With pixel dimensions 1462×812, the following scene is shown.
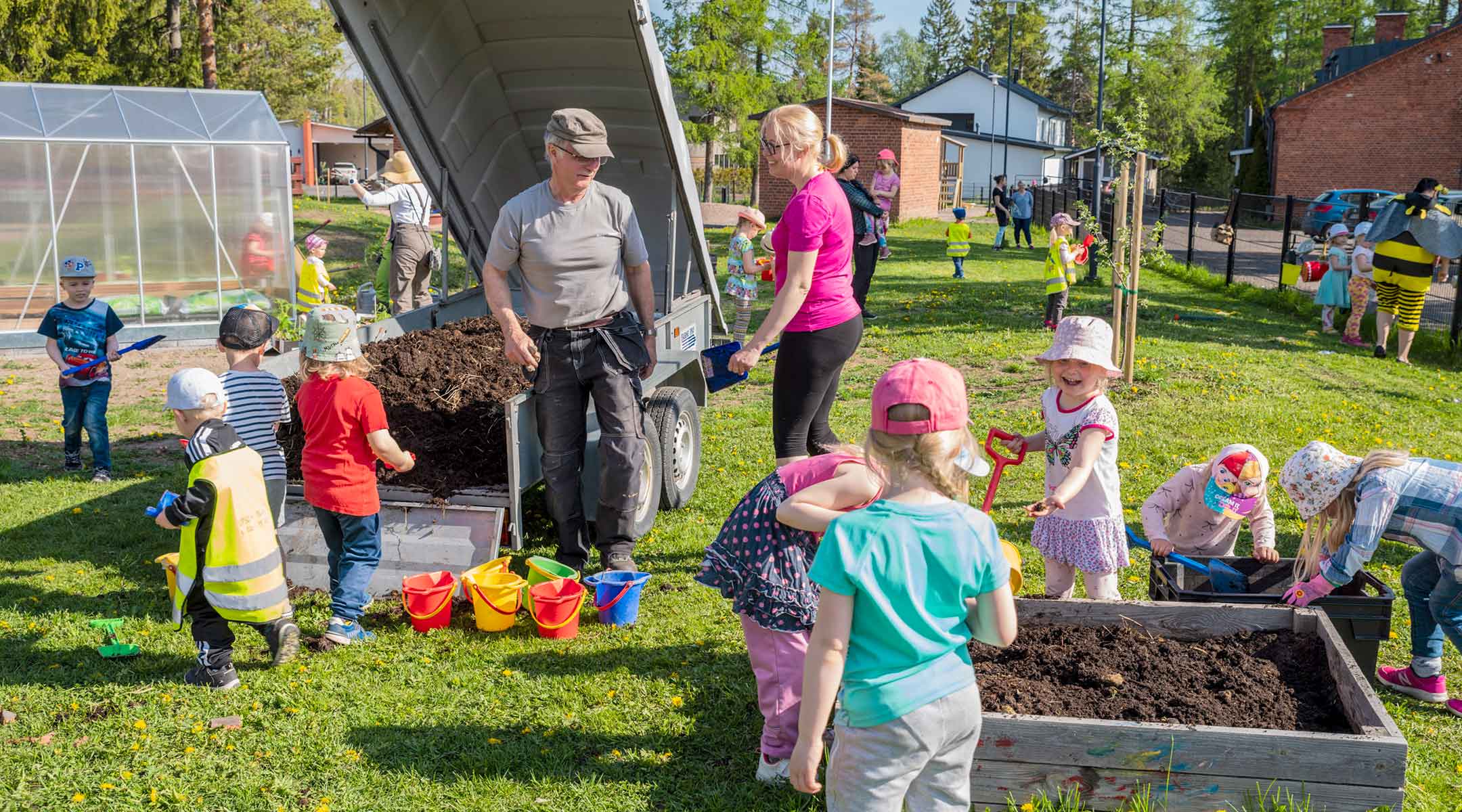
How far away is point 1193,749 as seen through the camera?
340 cm

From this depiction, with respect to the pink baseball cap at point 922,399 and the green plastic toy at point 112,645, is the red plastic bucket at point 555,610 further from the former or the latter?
the pink baseball cap at point 922,399

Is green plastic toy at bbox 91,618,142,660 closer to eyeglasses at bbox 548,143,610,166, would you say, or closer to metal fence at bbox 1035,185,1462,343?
eyeglasses at bbox 548,143,610,166

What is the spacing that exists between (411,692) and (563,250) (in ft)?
6.65

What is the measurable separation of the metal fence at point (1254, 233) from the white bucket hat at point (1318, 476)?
291 inches

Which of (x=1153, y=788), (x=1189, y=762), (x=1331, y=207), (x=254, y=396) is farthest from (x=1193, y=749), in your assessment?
(x=1331, y=207)

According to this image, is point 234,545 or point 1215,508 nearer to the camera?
point 234,545

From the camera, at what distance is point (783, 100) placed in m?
47.9

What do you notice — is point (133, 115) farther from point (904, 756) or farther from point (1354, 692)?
point (1354, 692)

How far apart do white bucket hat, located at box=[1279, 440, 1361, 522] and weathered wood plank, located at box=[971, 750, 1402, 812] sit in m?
1.22

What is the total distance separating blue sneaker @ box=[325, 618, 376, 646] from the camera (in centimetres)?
494

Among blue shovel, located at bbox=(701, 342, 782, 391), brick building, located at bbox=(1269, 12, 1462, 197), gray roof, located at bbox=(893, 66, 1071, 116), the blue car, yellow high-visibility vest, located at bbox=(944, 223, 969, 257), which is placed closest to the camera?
blue shovel, located at bbox=(701, 342, 782, 391)

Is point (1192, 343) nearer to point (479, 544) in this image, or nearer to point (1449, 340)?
point (1449, 340)

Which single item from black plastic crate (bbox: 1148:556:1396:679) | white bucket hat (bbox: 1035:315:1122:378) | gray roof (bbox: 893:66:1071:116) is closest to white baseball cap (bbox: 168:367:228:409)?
white bucket hat (bbox: 1035:315:1122:378)

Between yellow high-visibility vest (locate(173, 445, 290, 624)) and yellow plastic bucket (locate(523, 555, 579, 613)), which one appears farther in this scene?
yellow plastic bucket (locate(523, 555, 579, 613))
